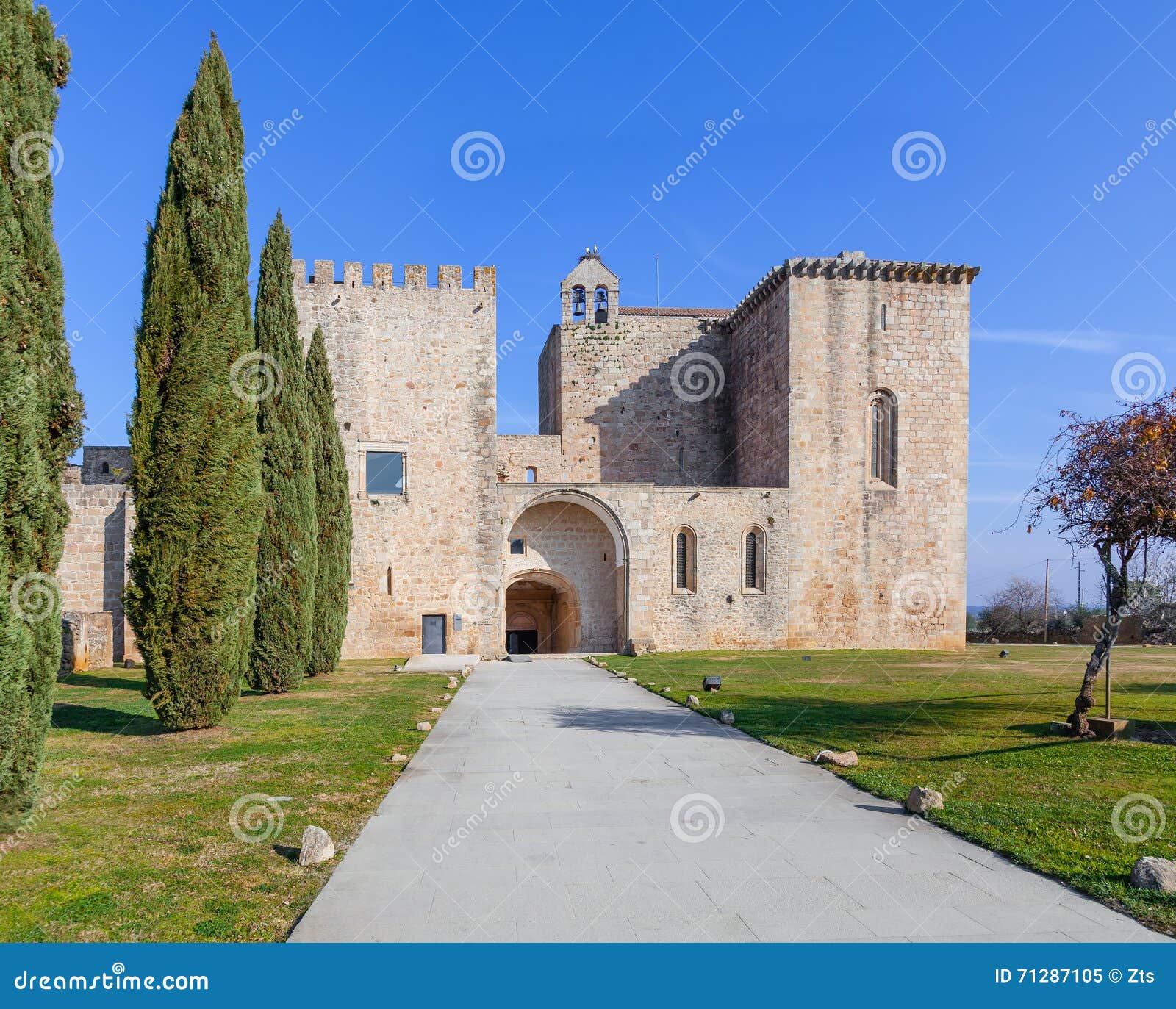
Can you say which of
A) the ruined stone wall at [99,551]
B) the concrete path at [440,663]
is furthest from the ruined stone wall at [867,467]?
the ruined stone wall at [99,551]

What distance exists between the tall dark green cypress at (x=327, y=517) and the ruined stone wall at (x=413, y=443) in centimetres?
409

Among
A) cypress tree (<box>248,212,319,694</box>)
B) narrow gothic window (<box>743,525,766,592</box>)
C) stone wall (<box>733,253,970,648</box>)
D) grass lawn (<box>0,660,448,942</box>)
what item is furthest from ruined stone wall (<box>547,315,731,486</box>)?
grass lawn (<box>0,660,448,942</box>)

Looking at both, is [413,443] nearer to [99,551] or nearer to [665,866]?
[99,551]

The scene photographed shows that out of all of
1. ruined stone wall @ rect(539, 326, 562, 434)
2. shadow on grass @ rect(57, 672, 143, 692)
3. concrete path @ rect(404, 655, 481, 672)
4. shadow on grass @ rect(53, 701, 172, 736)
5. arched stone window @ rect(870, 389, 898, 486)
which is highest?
ruined stone wall @ rect(539, 326, 562, 434)

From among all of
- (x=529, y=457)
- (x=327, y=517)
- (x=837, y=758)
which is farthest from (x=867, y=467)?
(x=837, y=758)

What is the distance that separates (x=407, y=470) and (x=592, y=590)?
7539 mm

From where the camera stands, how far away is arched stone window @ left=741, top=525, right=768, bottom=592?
24625 millimetres

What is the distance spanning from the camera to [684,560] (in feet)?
81.3

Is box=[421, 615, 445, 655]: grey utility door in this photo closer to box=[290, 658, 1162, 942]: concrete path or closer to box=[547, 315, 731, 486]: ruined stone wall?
box=[547, 315, 731, 486]: ruined stone wall

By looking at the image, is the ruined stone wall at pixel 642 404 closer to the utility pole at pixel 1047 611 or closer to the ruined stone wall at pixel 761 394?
the ruined stone wall at pixel 761 394

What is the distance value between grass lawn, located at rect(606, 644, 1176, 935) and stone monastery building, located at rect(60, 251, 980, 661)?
4.51 meters

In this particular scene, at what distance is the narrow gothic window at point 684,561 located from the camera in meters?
24.5

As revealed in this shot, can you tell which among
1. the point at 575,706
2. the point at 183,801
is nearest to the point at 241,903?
the point at 183,801

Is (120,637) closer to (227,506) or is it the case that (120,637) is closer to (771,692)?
(227,506)
